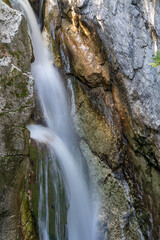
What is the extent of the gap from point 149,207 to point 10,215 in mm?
3204

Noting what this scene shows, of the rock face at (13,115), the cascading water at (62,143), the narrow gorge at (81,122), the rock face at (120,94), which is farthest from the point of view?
the rock face at (120,94)

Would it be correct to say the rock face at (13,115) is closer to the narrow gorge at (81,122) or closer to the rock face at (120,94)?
the narrow gorge at (81,122)

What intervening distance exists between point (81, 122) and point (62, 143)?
3.21 ft

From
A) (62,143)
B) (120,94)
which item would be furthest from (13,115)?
(120,94)

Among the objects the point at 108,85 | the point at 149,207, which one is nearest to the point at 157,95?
the point at 108,85

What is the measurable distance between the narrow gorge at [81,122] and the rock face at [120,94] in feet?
0.08

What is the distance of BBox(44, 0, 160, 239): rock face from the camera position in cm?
511

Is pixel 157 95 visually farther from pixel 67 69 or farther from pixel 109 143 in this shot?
pixel 67 69

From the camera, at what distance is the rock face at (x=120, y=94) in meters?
5.11

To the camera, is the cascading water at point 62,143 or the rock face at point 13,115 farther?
the cascading water at point 62,143

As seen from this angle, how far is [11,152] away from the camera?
12.0 feet

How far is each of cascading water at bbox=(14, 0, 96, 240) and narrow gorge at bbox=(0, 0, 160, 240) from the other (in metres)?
0.02

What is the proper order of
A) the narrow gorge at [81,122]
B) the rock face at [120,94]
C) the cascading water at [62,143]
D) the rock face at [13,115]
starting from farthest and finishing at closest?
the rock face at [120,94] → the cascading water at [62,143] → the narrow gorge at [81,122] → the rock face at [13,115]

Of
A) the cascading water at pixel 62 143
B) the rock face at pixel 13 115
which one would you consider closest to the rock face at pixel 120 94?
the cascading water at pixel 62 143
